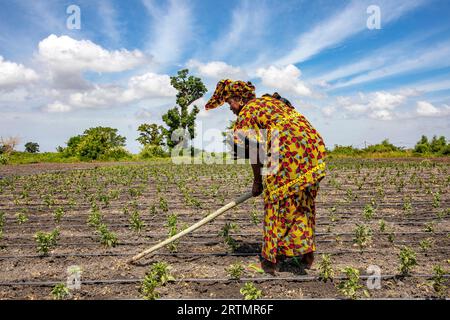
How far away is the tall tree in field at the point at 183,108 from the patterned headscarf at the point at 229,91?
2998 centimetres

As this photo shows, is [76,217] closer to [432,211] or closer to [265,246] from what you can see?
[265,246]

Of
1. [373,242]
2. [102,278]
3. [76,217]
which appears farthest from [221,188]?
[102,278]

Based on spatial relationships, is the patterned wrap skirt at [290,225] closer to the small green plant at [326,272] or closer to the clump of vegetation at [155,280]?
the small green plant at [326,272]

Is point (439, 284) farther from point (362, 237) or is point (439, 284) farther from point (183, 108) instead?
point (183, 108)

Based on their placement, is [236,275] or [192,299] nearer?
[192,299]

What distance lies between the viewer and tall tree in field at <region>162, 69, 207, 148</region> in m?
33.5

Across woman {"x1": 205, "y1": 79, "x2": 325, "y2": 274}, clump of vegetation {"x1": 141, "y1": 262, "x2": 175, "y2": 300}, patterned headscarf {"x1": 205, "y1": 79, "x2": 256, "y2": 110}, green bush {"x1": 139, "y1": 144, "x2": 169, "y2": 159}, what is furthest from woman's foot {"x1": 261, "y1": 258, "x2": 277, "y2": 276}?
green bush {"x1": 139, "y1": 144, "x2": 169, "y2": 159}

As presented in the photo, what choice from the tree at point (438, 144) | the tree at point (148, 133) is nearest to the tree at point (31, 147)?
the tree at point (148, 133)

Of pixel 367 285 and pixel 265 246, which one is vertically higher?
pixel 265 246

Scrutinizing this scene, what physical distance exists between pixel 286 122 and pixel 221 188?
22.3 ft

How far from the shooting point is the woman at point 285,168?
126 inches

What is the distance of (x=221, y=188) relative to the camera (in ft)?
32.6
